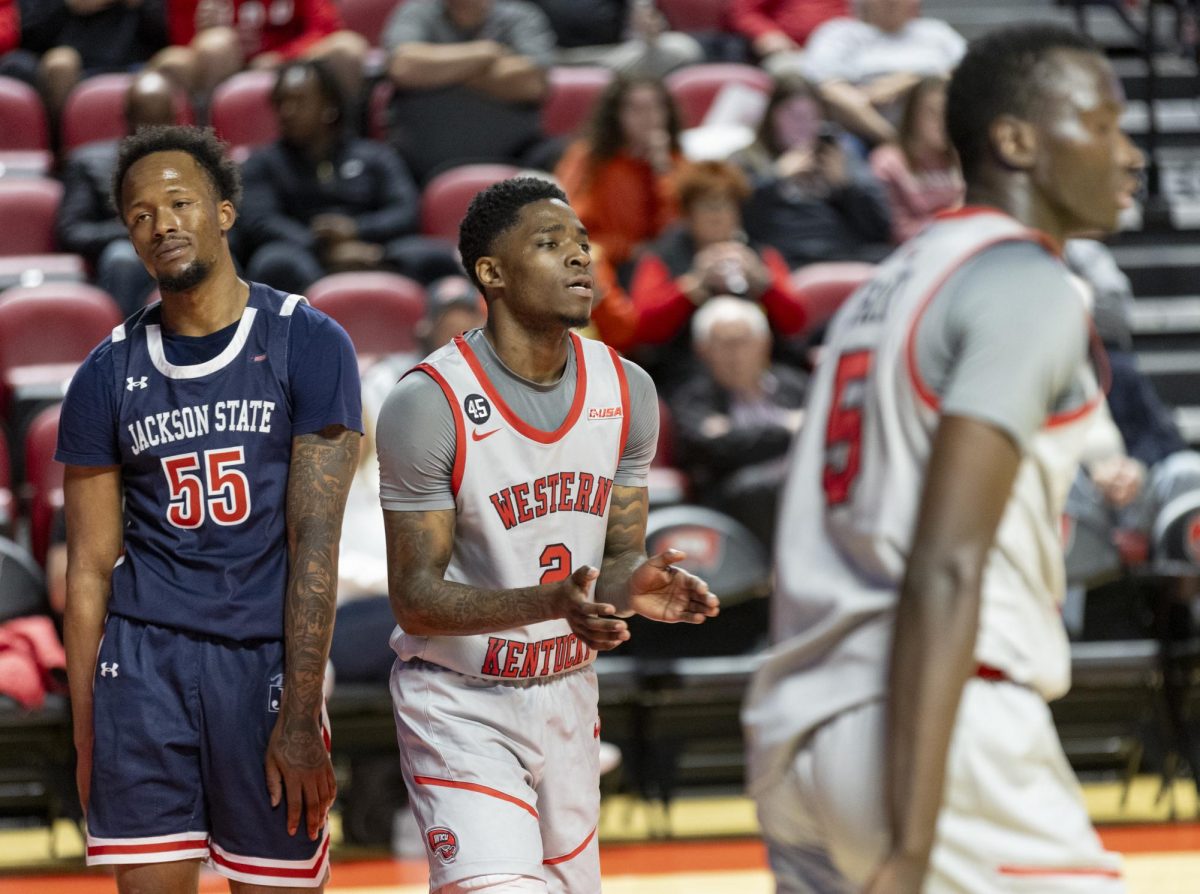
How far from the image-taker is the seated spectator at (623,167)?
7.28 m

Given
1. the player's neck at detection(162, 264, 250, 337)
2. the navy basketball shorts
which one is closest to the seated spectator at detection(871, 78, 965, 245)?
the player's neck at detection(162, 264, 250, 337)

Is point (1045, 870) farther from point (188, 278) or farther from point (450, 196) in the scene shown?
point (450, 196)

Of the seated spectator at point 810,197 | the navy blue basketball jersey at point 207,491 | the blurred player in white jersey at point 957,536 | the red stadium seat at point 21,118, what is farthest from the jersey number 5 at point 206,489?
the red stadium seat at point 21,118

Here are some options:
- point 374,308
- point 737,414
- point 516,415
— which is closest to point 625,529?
point 516,415

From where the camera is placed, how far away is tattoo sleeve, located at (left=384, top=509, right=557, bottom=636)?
112 inches

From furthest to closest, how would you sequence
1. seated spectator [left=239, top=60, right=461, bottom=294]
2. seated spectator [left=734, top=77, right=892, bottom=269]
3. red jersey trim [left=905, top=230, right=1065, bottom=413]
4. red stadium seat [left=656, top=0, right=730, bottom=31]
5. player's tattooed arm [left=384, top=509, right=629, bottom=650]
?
red stadium seat [left=656, top=0, right=730, bottom=31]
seated spectator [left=734, top=77, right=892, bottom=269]
seated spectator [left=239, top=60, right=461, bottom=294]
player's tattooed arm [left=384, top=509, right=629, bottom=650]
red jersey trim [left=905, top=230, right=1065, bottom=413]

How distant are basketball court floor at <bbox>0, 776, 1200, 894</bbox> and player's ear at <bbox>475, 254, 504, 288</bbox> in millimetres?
2537

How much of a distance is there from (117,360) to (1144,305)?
19.8ft

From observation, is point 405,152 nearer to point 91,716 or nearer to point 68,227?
point 68,227

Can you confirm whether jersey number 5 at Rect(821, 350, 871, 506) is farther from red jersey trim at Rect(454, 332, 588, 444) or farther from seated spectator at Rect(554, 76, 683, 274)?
seated spectator at Rect(554, 76, 683, 274)

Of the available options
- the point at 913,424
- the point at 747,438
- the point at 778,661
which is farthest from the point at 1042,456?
the point at 747,438

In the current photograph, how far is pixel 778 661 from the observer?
2.02 meters

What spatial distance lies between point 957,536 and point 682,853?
3975mm

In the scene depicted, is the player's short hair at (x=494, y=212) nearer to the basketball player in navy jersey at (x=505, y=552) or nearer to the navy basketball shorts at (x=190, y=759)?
the basketball player in navy jersey at (x=505, y=552)
